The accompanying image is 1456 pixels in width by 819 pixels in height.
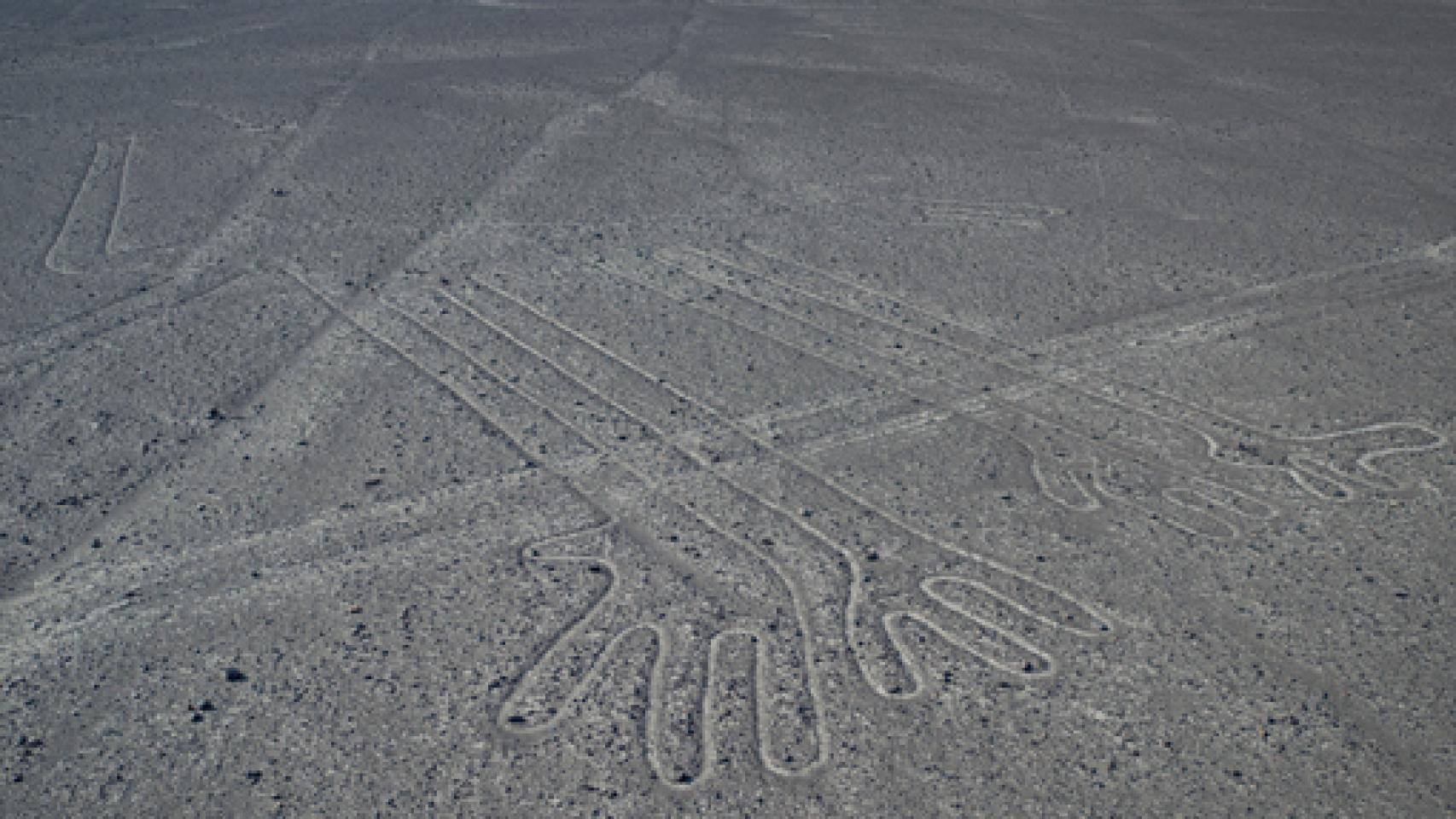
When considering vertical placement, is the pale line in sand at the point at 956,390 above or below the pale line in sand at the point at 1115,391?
below

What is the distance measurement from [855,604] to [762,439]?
45.5 inches

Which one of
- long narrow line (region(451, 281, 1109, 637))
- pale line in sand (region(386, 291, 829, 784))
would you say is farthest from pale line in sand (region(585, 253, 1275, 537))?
pale line in sand (region(386, 291, 829, 784))

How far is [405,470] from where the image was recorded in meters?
4.91

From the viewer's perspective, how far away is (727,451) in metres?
5.05

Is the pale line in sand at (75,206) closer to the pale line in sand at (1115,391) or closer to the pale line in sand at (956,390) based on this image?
the pale line in sand at (956,390)

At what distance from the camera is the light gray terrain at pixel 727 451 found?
358 centimetres

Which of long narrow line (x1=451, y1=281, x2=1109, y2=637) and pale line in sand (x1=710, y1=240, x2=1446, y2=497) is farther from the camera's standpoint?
pale line in sand (x1=710, y1=240, x2=1446, y2=497)

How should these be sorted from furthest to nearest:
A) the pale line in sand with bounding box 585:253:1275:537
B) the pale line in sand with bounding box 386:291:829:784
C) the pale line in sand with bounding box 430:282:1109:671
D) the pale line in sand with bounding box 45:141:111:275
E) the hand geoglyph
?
the pale line in sand with bounding box 45:141:111:275 → the pale line in sand with bounding box 585:253:1275:537 → the pale line in sand with bounding box 430:282:1109:671 → the hand geoglyph → the pale line in sand with bounding box 386:291:829:784

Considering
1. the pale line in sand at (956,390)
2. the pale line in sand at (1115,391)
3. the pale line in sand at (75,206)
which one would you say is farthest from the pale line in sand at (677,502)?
the pale line in sand at (75,206)

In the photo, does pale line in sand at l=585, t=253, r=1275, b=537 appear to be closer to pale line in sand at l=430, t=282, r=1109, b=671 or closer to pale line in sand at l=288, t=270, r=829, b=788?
pale line in sand at l=430, t=282, r=1109, b=671

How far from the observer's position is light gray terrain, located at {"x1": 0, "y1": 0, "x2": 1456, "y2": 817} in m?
3.58

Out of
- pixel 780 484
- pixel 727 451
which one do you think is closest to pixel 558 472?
pixel 727 451

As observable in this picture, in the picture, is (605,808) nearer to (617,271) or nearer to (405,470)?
(405,470)

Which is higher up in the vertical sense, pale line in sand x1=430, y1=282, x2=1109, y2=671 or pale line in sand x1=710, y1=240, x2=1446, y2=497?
pale line in sand x1=710, y1=240, x2=1446, y2=497
